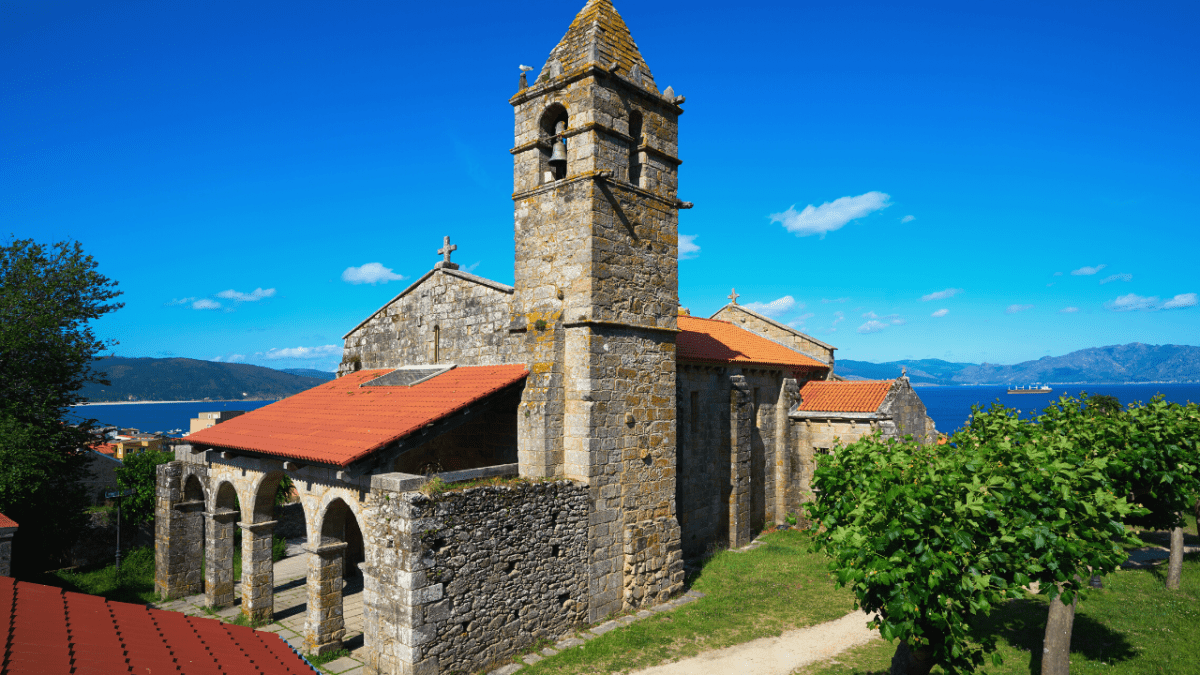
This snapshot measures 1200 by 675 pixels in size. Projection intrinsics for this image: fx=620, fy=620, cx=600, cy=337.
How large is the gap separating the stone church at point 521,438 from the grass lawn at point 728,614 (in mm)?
852

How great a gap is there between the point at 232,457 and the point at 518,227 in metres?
8.69

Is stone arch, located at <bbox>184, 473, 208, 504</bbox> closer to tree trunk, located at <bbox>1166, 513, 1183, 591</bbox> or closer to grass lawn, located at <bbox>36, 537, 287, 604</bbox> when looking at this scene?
grass lawn, located at <bbox>36, 537, 287, 604</bbox>

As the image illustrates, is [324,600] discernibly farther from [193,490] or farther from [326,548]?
[193,490]

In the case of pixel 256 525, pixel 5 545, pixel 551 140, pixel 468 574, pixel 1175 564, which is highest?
pixel 551 140

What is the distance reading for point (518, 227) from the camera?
14.4m

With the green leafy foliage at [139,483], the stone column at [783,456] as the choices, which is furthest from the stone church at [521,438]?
the green leafy foliage at [139,483]

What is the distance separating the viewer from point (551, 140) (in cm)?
1438

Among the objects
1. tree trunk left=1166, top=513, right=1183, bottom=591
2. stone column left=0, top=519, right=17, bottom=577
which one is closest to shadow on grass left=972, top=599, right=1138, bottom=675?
tree trunk left=1166, top=513, right=1183, bottom=591

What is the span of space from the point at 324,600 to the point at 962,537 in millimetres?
11287

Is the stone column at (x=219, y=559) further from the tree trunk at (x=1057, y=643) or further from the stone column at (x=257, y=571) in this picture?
the tree trunk at (x=1057, y=643)

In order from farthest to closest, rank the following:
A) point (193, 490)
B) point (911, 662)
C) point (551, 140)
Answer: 1. point (193, 490)
2. point (551, 140)
3. point (911, 662)

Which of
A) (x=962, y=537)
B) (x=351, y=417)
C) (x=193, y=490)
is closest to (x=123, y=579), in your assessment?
(x=193, y=490)

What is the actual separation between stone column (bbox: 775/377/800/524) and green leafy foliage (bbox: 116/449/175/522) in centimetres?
2000

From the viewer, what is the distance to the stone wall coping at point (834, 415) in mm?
19561
